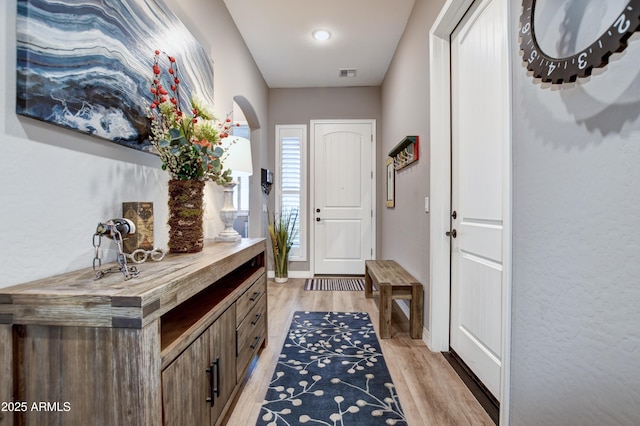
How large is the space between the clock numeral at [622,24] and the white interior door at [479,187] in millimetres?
552

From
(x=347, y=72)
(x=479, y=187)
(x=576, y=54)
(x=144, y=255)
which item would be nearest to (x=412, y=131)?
(x=479, y=187)

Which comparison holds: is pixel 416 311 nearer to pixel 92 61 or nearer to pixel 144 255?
pixel 144 255

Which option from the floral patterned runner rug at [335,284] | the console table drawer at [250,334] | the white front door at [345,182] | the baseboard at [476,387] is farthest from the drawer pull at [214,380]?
the white front door at [345,182]

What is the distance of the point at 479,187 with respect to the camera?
1763mm

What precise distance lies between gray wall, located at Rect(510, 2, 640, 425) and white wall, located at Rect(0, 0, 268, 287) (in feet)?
5.54

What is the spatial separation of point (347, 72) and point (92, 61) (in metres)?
3.40

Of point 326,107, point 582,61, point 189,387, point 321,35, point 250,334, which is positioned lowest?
point 250,334

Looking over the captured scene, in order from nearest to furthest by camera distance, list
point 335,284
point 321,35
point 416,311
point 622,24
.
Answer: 1. point 622,24
2. point 416,311
3. point 321,35
4. point 335,284

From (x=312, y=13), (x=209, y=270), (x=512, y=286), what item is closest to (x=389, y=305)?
(x=512, y=286)

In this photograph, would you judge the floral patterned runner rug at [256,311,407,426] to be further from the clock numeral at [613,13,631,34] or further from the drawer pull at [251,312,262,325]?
the clock numeral at [613,13,631,34]

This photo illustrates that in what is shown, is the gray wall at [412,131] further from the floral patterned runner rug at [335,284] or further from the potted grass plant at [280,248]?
the potted grass plant at [280,248]

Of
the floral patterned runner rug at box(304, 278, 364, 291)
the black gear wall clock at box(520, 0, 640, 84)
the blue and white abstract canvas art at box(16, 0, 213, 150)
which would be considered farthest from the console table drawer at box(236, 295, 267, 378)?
the floral patterned runner rug at box(304, 278, 364, 291)

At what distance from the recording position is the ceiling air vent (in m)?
3.91

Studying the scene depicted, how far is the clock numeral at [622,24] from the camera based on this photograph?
70cm
